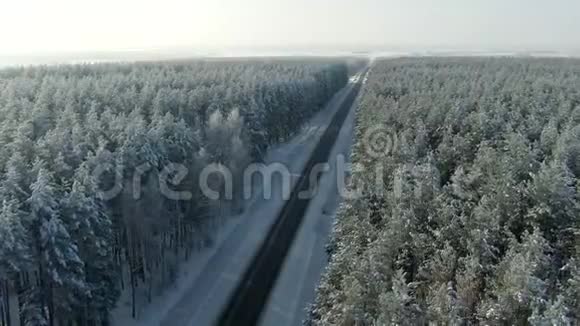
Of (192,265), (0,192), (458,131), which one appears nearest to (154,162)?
(192,265)

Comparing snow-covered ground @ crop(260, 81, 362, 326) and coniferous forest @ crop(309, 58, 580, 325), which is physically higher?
coniferous forest @ crop(309, 58, 580, 325)

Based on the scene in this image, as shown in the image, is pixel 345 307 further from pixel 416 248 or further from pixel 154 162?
pixel 154 162

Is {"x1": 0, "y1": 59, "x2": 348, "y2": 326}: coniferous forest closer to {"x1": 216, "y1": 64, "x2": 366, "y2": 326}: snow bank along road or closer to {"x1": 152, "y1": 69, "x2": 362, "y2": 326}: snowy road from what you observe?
{"x1": 152, "y1": 69, "x2": 362, "y2": 326}: snowy road

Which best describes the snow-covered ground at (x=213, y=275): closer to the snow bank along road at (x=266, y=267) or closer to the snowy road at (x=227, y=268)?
the snowy road at (x=227, y=268)

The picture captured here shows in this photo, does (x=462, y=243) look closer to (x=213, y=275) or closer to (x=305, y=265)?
(x=305, y=265)

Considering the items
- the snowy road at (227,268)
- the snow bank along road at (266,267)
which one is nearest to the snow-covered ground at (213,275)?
the snowy road at (227,268)

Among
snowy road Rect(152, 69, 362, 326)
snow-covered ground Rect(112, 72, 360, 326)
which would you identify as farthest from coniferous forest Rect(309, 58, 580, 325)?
snow-covered ground Rect(112, 72, 360, 326)
